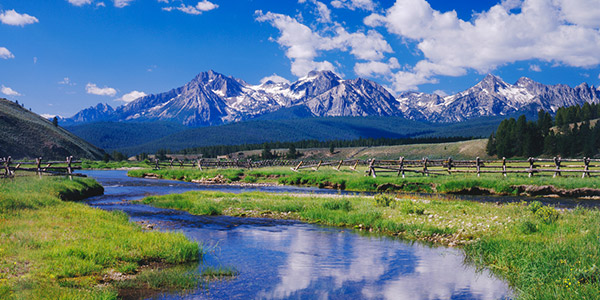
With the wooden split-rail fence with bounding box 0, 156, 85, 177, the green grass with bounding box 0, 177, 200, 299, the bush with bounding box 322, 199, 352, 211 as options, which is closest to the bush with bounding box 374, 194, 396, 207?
the bush with bounding box 322, 199, 352, 211

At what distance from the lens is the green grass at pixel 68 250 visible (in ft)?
30.8

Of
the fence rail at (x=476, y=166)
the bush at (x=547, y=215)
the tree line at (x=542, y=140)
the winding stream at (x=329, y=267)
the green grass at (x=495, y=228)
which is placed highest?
the tree line at (x=542, y=140)

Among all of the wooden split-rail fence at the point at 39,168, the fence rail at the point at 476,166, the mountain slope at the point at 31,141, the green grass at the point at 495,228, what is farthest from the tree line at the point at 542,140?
the mountain slope at the point at 31,141

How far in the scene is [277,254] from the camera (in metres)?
14.9

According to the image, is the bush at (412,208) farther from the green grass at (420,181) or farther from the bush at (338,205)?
the green grass at (420,181)

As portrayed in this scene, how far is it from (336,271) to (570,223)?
902 centimetres

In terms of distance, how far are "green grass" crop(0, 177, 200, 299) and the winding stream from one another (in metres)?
1.68

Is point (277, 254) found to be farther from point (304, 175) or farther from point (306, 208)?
point (304, 175)

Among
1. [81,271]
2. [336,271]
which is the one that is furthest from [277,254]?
[81,271]

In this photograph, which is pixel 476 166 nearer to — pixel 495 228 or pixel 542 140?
pixel 495 228

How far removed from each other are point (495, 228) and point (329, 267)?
24.1 ft

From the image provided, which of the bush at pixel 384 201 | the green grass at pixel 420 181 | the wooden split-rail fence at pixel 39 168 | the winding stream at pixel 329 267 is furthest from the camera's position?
the wooden split-rail fence at pixel 39 168

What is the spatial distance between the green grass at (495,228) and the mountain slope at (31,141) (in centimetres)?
14037

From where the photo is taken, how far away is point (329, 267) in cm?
1326
